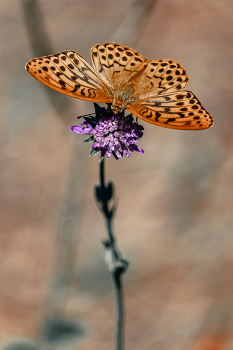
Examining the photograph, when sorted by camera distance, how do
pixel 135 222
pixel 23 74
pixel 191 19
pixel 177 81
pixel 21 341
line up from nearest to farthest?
pixel 177 81, pixel 21 341, pixel 135 222, pixel 23 74, pixel 191 19

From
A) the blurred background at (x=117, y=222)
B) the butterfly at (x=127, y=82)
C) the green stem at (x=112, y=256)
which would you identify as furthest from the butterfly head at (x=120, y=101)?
the blurred background at (x=117, y=222)

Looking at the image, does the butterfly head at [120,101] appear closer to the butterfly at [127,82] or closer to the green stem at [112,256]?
the butterfly at [127,82]

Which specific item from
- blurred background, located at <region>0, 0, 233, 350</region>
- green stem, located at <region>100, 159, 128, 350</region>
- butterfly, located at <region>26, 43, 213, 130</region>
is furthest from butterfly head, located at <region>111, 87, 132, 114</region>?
blurred background, located at <region>0, 0, 233, 350</region>

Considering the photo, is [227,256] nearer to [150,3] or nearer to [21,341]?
[21,341]

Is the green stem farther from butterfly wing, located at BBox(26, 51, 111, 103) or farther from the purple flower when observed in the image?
butterfly wing, located at BBox(26, 51, 111, 103)

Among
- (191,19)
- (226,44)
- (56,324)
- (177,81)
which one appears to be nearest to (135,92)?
(177,81)

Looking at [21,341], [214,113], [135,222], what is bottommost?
[21,341]
